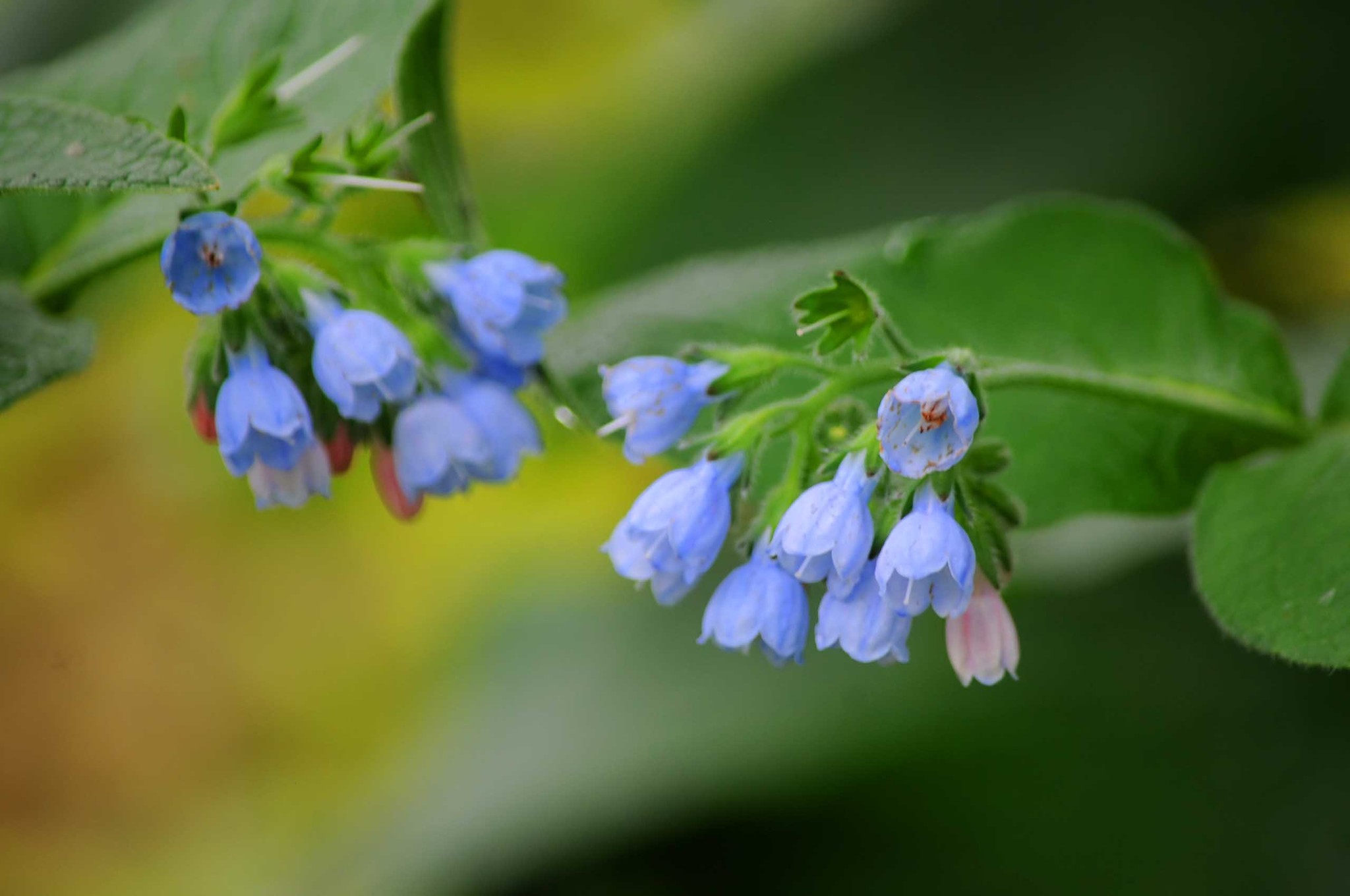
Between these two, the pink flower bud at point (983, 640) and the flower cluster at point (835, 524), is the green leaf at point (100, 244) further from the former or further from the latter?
the pink flower bud at point (983, 640)

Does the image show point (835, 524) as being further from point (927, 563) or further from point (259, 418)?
point (259, 418)

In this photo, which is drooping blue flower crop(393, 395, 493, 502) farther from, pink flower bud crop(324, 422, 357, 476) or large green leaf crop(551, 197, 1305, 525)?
large green leaf crop(551, 197, 1305, 525)

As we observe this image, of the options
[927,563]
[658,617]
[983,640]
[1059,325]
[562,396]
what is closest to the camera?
[927,563]

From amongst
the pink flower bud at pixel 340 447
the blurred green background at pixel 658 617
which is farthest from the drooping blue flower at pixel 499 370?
the blurred green background at pixel 658 617

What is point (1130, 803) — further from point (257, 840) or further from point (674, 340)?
point (257, 840)

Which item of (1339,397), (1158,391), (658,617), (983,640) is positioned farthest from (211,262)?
(658,617)

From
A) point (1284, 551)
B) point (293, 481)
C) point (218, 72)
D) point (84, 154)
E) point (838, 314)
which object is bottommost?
point (1284, 551)

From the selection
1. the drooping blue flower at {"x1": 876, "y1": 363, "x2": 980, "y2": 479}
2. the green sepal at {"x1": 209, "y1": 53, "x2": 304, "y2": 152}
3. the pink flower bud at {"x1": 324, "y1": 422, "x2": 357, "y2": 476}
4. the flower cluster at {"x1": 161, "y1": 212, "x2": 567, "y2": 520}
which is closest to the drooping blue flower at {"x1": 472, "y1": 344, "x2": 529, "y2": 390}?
the flower cluster at {"x1": 161, "y1": 212, "x2": 567, "y2": 520}
